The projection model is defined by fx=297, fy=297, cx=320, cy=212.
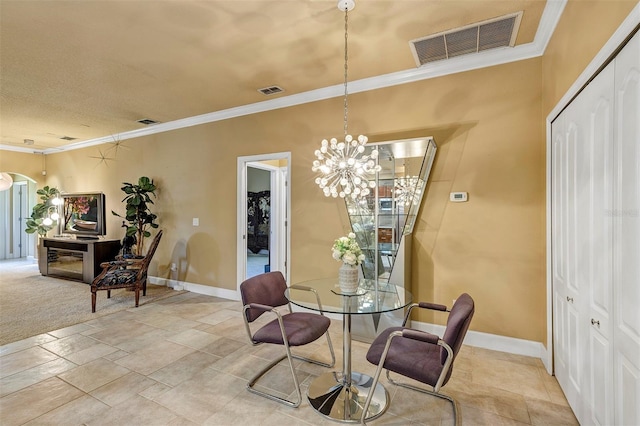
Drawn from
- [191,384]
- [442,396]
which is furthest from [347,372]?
[191,384]

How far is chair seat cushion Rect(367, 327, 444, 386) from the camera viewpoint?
68.7 inches

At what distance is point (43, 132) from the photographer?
5742mm

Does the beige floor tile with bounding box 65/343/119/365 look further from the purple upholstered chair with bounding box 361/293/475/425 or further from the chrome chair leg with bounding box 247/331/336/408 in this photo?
the purple upholstered chair with bounding box 361/293/475/425

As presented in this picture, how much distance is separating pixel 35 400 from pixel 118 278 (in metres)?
2.29

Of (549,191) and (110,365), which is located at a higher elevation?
(549,191)

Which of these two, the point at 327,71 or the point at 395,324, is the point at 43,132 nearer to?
the point at 327,71

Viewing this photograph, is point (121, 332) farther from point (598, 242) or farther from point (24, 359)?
point (598, 242)

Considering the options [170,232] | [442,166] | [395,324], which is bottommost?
[395,324]

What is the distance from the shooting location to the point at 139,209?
5.09 meters

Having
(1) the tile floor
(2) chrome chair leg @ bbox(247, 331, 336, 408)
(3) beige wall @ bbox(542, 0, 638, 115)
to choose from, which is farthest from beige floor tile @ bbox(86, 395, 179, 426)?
(3) beige wall @ bbox(542, 0, 638, 115)

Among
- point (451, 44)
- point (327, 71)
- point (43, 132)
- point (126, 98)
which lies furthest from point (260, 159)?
point (43, 132)

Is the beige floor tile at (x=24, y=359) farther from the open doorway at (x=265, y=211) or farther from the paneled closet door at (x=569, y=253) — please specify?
the paneled closet door at (x=569, y=253)

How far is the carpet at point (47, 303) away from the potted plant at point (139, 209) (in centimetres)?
95

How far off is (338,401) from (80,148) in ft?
25.3
